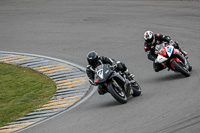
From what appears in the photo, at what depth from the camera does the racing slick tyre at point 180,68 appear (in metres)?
12.7

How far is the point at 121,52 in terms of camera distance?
1731cm

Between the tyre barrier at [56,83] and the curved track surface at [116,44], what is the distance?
1.65 ft

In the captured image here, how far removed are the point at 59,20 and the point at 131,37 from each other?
536cm

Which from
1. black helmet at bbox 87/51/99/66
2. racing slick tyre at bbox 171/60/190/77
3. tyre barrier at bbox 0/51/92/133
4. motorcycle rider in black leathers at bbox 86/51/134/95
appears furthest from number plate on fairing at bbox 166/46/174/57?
tyre barrier at bbox 0/51/92/133

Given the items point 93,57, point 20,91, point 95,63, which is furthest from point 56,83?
point 93,57

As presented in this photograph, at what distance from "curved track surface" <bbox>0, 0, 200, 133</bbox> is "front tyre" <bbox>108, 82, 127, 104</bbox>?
21 centimetres

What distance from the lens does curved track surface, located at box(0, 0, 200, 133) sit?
381 inches

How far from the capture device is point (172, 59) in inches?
514

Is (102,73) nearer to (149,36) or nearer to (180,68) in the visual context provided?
(180,68)

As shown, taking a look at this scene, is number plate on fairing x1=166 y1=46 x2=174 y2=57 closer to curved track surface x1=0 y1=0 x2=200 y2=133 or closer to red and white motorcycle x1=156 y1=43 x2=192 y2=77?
red and white motorcycle x1=156 y1=43 x2=192 y2=77

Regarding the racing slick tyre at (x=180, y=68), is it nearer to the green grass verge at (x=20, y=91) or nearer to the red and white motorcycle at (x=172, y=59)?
the red and white motorcycle at (x=172, y=59)

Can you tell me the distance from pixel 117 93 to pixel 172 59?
2614 millimetres

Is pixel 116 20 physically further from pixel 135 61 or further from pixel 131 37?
pixel 135 61

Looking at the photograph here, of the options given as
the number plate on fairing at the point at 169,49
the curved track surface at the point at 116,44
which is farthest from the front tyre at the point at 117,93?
the number plate on fairing at the point at 169,49
